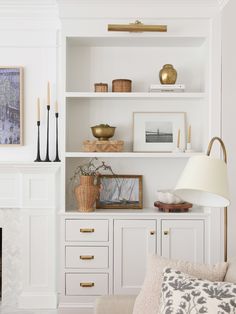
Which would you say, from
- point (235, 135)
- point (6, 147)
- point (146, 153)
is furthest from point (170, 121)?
point (6, 147)


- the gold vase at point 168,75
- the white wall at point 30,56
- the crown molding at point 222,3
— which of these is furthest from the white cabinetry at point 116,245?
the crown molding at point 222,3

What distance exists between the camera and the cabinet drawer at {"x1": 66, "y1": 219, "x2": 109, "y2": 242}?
336cm

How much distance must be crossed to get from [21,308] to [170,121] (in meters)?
2.03

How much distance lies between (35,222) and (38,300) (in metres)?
0.66

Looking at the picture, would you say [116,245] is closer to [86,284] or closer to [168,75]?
[86,284]

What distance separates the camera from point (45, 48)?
3664 millimetres

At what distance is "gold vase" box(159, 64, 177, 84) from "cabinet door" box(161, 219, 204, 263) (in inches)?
44.4

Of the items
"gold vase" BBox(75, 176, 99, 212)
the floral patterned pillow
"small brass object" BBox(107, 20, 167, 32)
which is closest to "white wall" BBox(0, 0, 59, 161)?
"gold vase" BBox(75, 176, 99, 212)

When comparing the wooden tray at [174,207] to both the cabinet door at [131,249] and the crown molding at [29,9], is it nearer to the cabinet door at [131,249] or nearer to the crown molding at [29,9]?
the cabinet door at [131,249]

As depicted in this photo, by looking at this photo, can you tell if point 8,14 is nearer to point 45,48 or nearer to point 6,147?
point 45,48

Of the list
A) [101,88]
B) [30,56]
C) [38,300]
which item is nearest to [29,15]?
[30,56]

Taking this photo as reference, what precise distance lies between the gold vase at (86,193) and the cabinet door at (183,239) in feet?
1.95

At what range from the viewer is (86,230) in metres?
3.35

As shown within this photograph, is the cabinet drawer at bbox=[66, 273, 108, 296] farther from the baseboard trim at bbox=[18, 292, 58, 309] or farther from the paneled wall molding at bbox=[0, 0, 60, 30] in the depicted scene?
the paneled wall molding at bbox=[0, 0, 60, 30]
